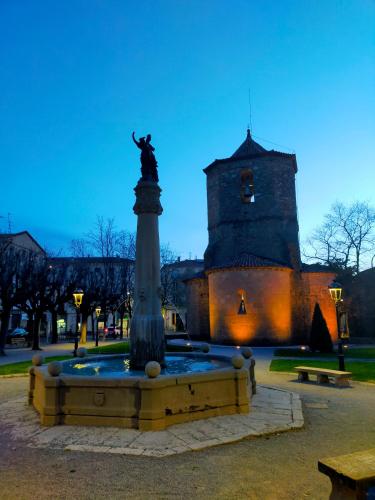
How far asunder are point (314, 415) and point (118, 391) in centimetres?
423

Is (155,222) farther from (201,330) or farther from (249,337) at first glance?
(201,330)

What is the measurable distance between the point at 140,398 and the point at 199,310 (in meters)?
26.8

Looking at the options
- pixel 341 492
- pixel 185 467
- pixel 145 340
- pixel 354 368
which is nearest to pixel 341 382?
pixel 354 368

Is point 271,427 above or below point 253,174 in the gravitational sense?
below

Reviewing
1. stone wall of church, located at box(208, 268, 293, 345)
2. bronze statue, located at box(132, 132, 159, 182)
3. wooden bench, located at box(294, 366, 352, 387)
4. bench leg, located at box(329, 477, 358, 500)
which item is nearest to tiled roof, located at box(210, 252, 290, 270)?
stone wall of church, located at box(208, 268, 293, 345)

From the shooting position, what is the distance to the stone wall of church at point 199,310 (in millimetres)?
32656

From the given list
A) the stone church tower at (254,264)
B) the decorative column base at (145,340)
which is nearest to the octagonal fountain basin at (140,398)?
the decorative column base at (145,340)

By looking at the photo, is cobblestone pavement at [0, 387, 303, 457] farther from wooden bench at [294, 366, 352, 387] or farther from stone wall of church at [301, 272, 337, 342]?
stone wall of church at [301, 272, 337, 342]

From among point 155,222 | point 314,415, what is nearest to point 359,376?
point 314,415

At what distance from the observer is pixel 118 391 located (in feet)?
21.0

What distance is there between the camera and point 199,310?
108 ft

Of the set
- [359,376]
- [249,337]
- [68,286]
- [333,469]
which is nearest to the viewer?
[333,469]

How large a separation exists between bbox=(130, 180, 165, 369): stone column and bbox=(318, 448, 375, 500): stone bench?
5537 millimetres

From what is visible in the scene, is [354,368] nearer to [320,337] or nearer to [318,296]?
[320,337]
